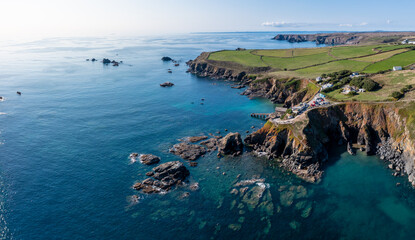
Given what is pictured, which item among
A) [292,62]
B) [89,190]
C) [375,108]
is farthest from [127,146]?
[292,62]

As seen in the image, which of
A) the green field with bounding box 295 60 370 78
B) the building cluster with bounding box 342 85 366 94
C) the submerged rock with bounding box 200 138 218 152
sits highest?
the green field with bounding box 295 60 370 78

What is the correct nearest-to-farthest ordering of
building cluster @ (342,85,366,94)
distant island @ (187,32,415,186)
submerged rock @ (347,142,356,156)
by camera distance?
distant island @ (187,32,415,186), submerged rock @ (347,142,356,156), building cluster @ (342,85,366,94)

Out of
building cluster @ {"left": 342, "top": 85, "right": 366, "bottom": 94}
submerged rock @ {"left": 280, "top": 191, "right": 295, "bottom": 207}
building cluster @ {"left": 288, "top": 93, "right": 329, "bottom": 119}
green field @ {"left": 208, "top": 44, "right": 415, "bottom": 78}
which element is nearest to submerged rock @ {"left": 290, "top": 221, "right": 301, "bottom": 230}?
submerged rock @ {"left": 280, "top": 191, "right": 295, "bottom": 207}

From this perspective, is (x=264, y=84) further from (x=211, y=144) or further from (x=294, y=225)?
(x=294, y=225)

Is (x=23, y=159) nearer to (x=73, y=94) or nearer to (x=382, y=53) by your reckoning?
(x=73, y=94)

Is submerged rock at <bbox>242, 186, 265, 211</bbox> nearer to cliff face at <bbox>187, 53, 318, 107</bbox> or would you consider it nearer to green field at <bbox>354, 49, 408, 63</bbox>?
cliff face at <bbox>187, 53, 318, 107</bbox>

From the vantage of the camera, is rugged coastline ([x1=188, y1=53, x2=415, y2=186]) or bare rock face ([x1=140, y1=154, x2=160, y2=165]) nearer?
rugged coastline ([x1=188, y1=53, x2=415, y2=186])

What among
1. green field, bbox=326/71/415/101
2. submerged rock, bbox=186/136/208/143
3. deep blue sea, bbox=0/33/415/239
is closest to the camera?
deep blue sea, bbox=0/33/415/239

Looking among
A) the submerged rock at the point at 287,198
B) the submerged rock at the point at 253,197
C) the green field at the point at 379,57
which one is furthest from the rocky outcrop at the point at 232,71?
the submerged rock at the point at 287,198
